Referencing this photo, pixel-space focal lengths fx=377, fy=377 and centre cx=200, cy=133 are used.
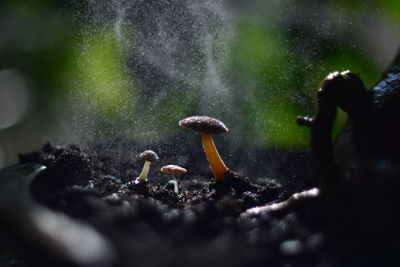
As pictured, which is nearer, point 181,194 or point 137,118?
point 181,194

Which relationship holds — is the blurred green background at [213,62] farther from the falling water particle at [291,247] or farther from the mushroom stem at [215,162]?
the falling water particle at [291,247]

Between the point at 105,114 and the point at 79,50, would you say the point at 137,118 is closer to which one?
the point at 105,114

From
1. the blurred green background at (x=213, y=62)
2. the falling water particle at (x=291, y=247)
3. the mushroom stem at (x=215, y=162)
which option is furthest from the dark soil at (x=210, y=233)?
the blurred green background at (x=213, y=62)

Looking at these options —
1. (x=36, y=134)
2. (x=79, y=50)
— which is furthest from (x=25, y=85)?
(x=79, y=50)

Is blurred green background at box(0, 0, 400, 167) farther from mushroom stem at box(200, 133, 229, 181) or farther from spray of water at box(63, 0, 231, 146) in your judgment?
mushroom stem at box(200, 133, 229, 181)

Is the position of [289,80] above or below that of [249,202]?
above

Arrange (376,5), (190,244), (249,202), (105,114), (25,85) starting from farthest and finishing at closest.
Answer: (25,85) → (105,114) → (376,5) → (249,202) → (190,244)

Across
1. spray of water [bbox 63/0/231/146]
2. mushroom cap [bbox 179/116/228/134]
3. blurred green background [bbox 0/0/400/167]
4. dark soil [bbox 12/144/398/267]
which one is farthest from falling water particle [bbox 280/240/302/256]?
spray of water [bbox 63/0/231/146]

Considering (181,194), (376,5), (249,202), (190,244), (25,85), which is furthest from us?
(25,85)

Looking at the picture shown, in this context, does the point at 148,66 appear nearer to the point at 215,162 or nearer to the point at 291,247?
the point at 215,162
